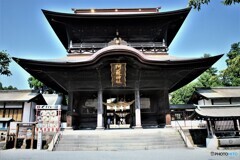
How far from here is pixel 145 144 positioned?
1154 centimetres

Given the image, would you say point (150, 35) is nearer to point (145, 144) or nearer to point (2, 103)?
point (145, 144)

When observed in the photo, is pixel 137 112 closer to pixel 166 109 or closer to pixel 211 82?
pixel 166 109

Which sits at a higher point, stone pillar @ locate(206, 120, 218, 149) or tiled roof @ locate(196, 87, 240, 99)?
tiled roof @ locate(196, 87, 240, 99)

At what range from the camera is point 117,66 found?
15000 mm

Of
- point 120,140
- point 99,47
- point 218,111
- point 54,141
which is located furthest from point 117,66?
point 218,111

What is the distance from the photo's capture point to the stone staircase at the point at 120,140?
11312 mm

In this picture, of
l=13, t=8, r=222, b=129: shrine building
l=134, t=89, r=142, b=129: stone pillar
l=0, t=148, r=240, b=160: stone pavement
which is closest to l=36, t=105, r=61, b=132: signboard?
l=13, t=8, r=222, b=129: shrine building

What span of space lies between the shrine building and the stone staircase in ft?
7.46

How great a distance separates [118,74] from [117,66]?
2.36 ft

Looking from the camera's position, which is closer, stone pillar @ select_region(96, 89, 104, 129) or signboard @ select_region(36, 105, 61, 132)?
signboard @ select_region(36, 105, 61, 132)

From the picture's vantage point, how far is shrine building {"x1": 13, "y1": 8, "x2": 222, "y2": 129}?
14914 mm

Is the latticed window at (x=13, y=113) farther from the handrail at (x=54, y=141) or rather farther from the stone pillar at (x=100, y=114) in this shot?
the stone pillar at (x=100, y=114)

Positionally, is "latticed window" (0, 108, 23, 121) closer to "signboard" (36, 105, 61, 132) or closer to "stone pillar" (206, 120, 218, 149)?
"signboard" (36, 105, 61, 132)

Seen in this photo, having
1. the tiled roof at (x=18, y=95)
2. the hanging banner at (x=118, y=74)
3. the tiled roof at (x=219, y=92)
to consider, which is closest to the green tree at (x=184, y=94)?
the tiled roof at (x=219, y=92)
